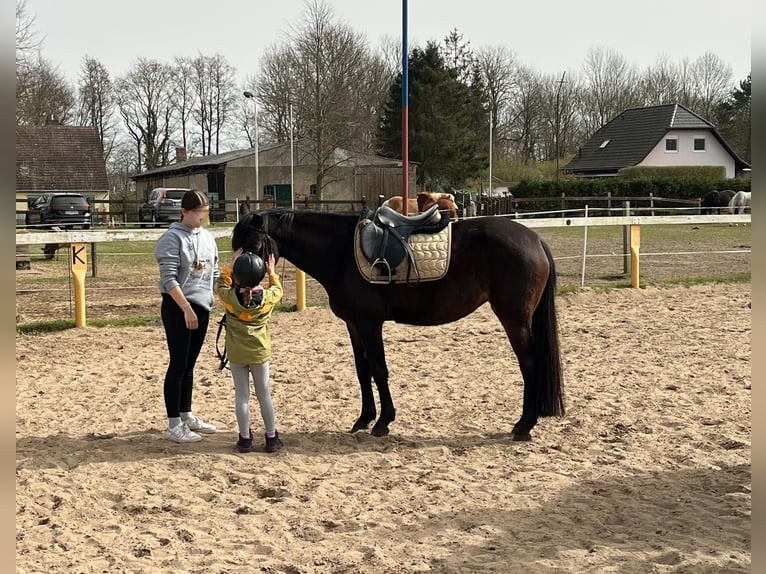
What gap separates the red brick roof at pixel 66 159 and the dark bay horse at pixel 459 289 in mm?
40557

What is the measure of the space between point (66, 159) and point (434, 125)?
21.6 meters

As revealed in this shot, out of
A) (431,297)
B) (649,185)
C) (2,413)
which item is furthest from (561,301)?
(649,185)

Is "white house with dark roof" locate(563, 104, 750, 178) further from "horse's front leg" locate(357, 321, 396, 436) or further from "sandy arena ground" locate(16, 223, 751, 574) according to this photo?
"horse's front leg" locate(357, 321, 396, 436)

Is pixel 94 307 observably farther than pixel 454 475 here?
Yes

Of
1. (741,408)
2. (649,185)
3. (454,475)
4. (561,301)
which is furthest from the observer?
(649,185)

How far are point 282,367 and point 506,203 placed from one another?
26301 millimetres

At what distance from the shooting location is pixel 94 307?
416 inches

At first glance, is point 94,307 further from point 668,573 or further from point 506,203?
point 506,203

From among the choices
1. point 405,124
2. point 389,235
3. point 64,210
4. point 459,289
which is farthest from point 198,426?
point 64,210

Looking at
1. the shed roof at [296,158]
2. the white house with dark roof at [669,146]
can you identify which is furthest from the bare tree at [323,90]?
the white house with dark roof at [669,146]

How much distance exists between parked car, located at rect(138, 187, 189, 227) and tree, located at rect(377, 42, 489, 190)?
17439mm

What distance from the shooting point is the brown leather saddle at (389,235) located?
5020 mm

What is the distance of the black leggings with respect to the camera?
191 inches

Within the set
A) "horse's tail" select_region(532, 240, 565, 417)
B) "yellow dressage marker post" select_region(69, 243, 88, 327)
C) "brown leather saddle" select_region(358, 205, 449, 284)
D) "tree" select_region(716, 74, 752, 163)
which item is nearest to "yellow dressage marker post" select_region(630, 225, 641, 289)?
"horse's tail" select_region(532, 240, 565, 417)
